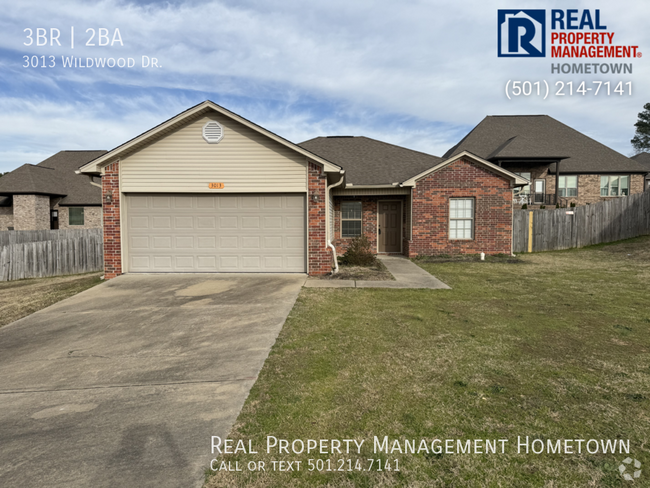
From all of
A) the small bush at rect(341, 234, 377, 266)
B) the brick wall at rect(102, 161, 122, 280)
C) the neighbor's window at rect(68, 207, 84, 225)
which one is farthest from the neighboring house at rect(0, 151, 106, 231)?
the small bush at rect(341, 234, 377, 266)

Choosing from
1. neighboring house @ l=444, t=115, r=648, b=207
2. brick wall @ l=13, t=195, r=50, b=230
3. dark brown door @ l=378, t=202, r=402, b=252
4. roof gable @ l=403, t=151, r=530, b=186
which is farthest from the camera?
brick wall @ l=13, t=195, r=50, b=230

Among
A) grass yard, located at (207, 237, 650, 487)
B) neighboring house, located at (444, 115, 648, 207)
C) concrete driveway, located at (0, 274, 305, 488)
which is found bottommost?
concrete driveway, located at (0, 274, 305, 488)

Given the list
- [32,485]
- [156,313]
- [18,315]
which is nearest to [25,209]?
[18,315]

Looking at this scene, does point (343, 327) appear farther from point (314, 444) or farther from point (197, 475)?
point (197, 475)

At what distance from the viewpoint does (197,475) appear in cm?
262

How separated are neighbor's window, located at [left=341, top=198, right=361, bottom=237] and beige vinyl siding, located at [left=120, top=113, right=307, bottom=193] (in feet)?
19.8

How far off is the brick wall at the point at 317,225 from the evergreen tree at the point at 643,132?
219ft

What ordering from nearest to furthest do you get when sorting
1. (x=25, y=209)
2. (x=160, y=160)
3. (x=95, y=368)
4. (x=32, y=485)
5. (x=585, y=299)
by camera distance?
(x=32, y=485) < (x=95, y=368) < (x=585, y=299) < (x=160, y=160) < (x=25, y=209)

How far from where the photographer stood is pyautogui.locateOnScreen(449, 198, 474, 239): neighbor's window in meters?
15.4

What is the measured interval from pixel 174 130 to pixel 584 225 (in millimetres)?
19226

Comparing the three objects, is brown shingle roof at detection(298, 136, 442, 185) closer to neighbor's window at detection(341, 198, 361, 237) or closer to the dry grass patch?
neighbor's window at detection(341, 198, 361, 237)

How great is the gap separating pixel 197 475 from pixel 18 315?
22.8ft

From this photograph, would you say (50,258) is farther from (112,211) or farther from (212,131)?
(212,131)

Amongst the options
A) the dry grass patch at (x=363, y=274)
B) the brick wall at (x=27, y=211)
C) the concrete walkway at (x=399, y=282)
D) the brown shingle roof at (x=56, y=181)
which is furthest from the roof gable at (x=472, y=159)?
the brick wall at (x=27, y=211)
